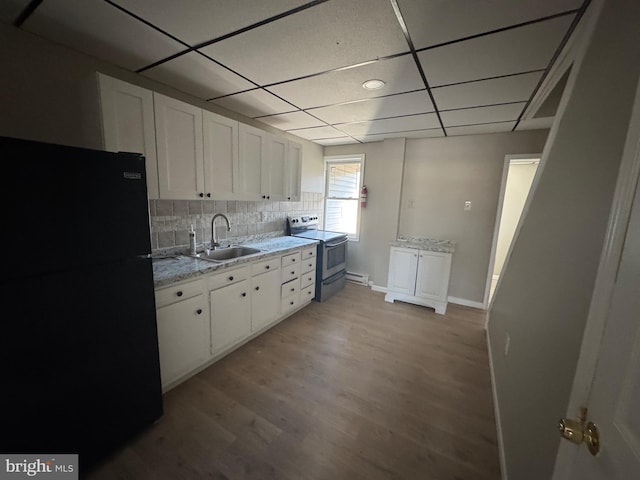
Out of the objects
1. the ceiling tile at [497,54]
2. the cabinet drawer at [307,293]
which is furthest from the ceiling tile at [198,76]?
the cabinet drawer at [307,293]

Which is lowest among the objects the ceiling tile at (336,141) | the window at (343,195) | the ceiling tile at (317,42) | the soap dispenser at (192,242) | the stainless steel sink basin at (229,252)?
the stainless steel sink basin at (229,252)

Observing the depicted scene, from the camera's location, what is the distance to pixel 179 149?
2.07m

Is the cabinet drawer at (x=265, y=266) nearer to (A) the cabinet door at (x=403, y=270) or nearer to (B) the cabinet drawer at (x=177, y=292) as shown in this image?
(B) the cabinet drawer at (x=177, y=292)

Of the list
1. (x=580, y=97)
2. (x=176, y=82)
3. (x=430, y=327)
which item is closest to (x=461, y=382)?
(x=430, y=327)

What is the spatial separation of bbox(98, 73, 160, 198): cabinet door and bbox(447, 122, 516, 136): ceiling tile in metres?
3.26

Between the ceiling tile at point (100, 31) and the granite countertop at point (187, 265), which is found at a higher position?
the ceiling tile at point (100, 31)

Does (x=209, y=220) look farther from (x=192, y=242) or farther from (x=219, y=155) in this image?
(x=219, y=155)

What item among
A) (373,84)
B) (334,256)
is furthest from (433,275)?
(373,84)

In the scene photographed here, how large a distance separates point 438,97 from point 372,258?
104 inches

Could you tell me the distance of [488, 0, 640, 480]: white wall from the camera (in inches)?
34.1

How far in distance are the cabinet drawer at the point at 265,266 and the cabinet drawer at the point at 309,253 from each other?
53 centimetres

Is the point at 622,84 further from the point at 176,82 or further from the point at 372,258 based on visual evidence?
the point at 372,258

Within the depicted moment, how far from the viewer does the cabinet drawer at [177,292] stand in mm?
1722

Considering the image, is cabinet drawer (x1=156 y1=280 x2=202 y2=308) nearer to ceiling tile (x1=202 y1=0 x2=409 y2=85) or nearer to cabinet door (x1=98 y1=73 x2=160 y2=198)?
cabinet door (x1=98 y1=73 x2=160 y2=198)
